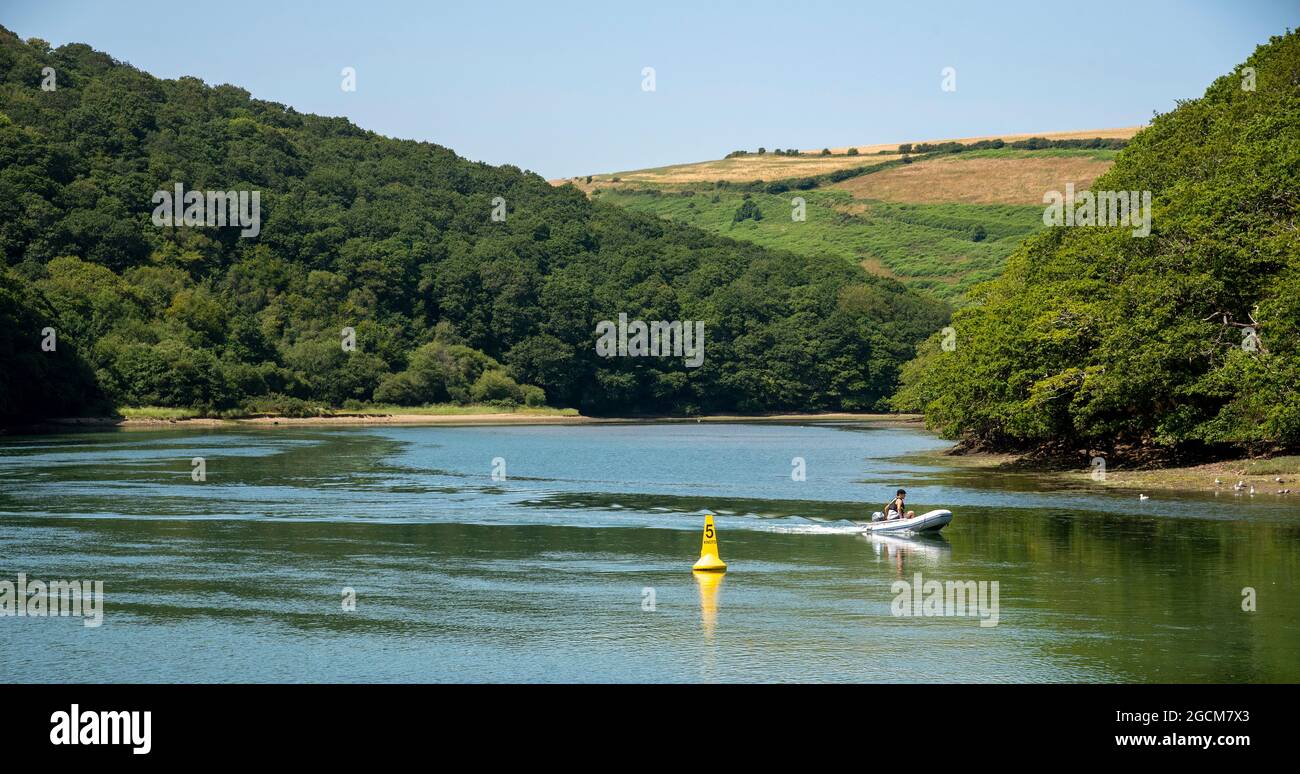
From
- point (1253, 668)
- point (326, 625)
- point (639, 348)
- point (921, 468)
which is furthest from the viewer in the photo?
point (639, 348)

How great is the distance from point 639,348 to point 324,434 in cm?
6943

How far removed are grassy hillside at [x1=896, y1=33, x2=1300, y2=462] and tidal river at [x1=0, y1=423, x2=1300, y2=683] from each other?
4.33 meters

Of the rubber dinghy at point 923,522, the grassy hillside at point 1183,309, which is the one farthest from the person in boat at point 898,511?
the grassy hillside at point 1183,309

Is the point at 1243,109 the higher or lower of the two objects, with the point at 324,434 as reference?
higher

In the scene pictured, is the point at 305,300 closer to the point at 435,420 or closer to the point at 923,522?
the point at 435,420

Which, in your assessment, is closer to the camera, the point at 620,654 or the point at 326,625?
the point at 620,654

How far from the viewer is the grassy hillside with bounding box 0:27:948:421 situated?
454 feet

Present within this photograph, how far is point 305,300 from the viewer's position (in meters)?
163

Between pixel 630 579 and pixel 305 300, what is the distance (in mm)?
137024

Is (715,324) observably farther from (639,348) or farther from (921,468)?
(921,468)

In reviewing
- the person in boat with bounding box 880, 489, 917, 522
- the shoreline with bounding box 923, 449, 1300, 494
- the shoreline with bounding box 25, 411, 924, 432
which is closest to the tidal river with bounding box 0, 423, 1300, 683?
the person in boat with bounding box 880, 489, 917, 522

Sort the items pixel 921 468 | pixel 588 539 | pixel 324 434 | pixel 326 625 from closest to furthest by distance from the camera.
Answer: pixel 326 625 < pixel 588 539 < pixel 921 468 < pixel 324 434

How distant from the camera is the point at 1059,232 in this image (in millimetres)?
77750

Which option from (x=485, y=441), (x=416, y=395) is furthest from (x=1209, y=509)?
(x=416, y=395)
